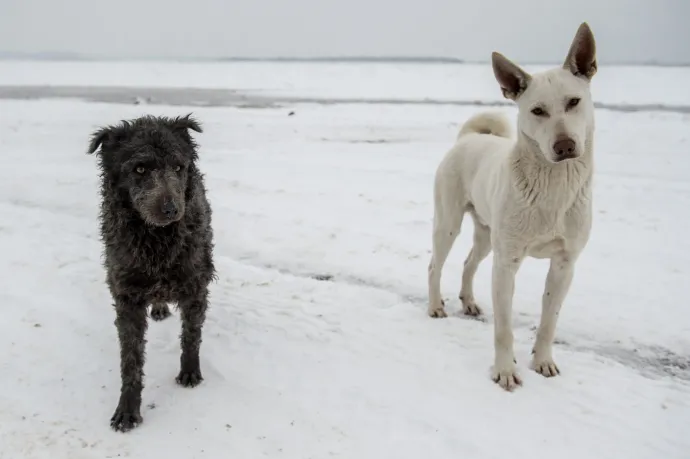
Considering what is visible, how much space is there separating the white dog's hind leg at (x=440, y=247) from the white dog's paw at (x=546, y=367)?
105 cm

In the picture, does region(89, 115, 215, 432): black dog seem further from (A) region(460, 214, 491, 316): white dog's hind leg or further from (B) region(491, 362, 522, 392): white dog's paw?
(A) region(460, 214, 491, 316): white dog's hind leg

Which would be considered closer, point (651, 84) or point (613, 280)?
point (613, 280)

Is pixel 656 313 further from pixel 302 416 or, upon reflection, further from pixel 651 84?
pixel 651 84

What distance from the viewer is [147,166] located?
3289 millimetres

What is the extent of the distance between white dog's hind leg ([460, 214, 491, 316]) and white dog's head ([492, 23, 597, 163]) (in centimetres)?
145

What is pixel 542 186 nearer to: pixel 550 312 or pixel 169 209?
pixel 550 312

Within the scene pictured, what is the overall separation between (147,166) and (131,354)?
1230 mm

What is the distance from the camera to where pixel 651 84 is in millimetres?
32188

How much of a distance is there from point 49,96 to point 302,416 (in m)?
26.9

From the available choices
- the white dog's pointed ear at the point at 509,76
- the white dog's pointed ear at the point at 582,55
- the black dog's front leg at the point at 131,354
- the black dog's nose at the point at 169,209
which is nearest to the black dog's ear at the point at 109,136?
the black dog's nose at the point at 169,209

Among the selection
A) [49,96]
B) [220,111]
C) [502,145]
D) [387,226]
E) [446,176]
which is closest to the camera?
[502,145]


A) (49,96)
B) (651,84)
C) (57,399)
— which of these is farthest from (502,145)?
(651,84)

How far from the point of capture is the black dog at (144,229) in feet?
10.8

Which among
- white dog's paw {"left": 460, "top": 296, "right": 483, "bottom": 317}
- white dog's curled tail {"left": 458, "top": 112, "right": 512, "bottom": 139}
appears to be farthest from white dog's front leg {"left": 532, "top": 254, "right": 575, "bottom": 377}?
white dog's curled tail {"left": 458, "top": 112, "right": 512, "bottom": 139}
